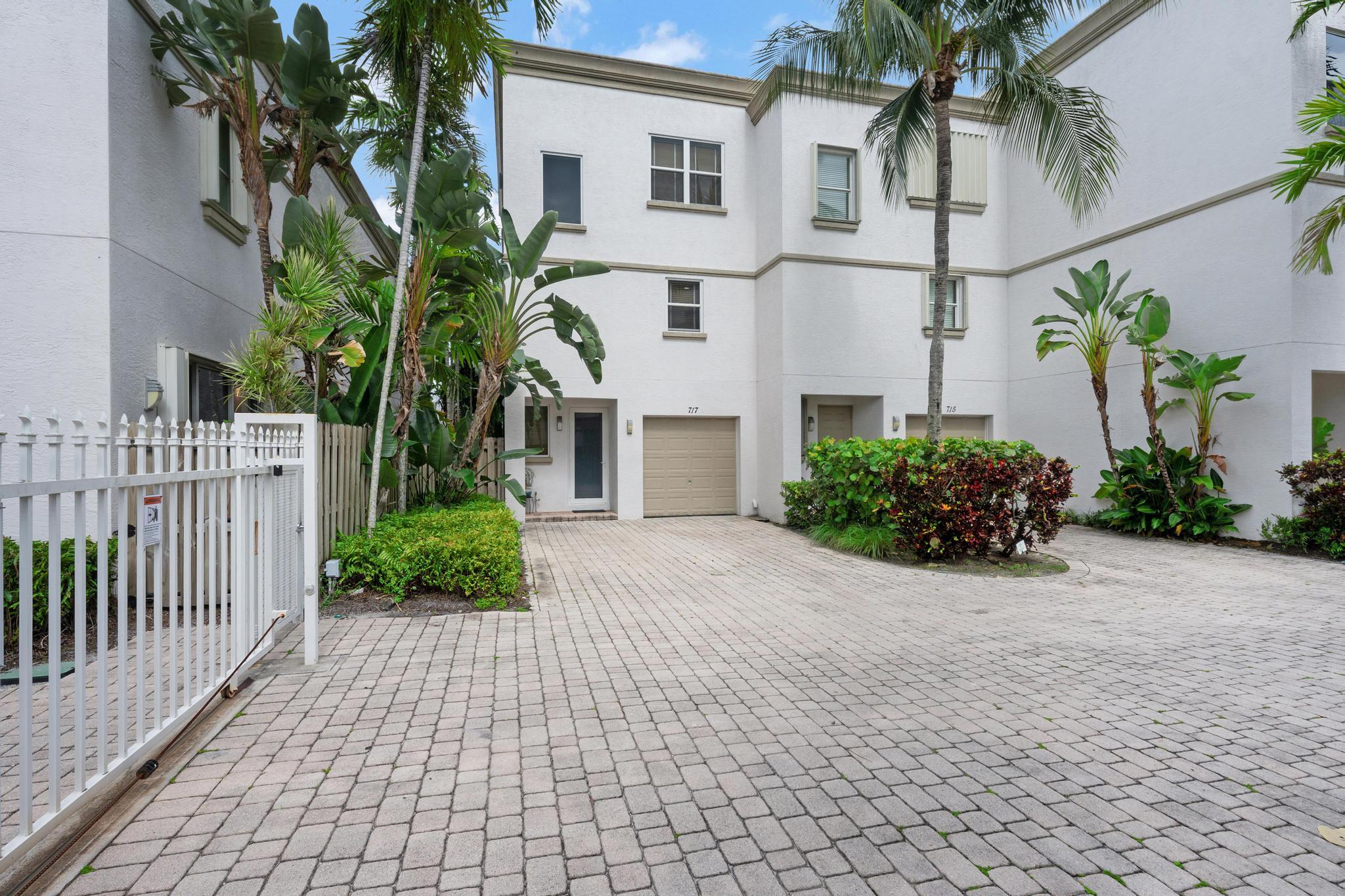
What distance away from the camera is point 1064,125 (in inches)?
390

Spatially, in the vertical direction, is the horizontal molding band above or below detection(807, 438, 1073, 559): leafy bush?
above

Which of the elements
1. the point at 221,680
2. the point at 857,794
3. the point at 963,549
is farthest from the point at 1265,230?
the point at 221,680


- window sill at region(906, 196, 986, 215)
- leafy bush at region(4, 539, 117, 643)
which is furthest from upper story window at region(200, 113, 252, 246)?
window sill at region(906, 196, 986, 215)

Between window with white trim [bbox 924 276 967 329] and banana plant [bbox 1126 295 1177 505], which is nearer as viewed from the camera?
banana plant [bbox 1126 295 1177 505]

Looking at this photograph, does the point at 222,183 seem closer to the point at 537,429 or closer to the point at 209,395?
the point at 209,395

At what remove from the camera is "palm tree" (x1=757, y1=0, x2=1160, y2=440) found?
9.48m

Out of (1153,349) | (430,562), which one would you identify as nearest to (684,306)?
(1153,349)

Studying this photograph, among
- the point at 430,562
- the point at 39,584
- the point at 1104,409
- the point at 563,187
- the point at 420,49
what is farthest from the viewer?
the point at 563,187

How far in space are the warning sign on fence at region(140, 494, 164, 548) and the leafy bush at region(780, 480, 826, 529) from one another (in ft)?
28.5

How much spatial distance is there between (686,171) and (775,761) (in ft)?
41.4

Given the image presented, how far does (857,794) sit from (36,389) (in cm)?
724

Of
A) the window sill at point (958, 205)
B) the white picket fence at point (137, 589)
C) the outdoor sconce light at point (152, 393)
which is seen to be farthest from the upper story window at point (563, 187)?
the white picket fence at point (137, 589)

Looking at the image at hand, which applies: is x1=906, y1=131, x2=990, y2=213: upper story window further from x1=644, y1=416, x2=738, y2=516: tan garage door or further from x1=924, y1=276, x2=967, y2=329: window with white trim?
x1=644, y1=416, x2=738, y2=516: tan garage door

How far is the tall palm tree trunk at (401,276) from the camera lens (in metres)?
7.11
